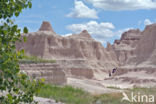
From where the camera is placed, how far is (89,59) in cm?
7156

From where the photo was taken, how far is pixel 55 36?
67312 mm

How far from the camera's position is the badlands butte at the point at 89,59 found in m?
27.1

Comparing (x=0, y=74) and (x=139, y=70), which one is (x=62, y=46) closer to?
(x=139, y=70)

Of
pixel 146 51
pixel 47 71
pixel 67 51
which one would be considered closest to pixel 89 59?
pixel 67 51

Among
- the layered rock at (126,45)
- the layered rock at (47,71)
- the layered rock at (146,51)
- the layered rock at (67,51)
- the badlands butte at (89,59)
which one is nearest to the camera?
the layered rock at (47,71)

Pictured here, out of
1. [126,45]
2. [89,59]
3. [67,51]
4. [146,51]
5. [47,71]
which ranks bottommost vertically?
[47,71]

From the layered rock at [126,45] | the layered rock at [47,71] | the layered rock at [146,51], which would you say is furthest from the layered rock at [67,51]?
the layered rock at [47,71]

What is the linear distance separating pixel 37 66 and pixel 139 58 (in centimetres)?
2729

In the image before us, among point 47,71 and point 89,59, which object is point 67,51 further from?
point 47,71

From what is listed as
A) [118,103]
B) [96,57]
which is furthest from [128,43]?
[118,103]

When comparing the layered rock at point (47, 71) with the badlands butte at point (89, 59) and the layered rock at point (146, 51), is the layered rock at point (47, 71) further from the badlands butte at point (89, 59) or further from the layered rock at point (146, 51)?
the layered rock at point (146, 51)

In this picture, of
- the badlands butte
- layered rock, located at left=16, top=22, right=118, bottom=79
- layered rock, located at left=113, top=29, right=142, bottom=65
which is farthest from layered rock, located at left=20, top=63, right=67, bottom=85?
layered rock, located at left=113, top=29, right=142, bottom=65

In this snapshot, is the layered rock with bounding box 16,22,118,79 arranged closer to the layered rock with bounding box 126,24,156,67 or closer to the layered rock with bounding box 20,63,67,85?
the layered rock with bounding box 126,24,156,67

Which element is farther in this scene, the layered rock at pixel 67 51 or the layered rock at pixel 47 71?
the layered rock at pixel 67 51
